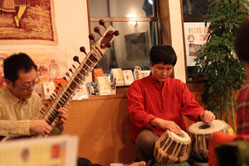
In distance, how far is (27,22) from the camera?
3.14 meters

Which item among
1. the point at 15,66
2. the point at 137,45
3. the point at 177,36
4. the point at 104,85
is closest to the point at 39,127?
the point at 15,66

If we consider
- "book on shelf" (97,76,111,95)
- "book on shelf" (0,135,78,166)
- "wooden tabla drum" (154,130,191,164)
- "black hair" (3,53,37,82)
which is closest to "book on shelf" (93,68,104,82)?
"book on shelf" (97,76,111,95)

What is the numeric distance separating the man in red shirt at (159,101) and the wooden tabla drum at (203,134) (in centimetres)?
7

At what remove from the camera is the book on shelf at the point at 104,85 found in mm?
3246

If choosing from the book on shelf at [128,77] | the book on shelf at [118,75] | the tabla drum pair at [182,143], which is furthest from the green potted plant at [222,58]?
the tabla drum pair at [182,143]

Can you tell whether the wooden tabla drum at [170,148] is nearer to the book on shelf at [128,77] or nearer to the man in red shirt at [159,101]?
the man in red shirt at [159,101]

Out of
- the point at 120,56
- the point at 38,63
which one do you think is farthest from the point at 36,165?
the point at 120,56

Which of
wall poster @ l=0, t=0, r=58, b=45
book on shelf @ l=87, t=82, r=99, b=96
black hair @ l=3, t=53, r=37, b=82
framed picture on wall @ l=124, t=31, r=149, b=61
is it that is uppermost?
wall poster @ l=0, t=0, r=58, b=45

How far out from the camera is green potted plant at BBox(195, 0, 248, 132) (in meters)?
3.63

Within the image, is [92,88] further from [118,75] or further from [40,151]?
[40,151]

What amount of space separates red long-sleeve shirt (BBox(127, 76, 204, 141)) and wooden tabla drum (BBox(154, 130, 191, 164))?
39 cm

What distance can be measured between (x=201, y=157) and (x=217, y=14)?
180cm

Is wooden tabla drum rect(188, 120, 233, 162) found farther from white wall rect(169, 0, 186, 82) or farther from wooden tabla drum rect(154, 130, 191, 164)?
white wall rect(169, 0, 186, 82)

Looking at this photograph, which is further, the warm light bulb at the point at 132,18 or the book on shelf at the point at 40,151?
the warm light bulb at the point at 132,18
